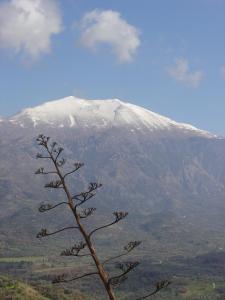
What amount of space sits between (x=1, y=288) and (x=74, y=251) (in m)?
163

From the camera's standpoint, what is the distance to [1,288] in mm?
173625

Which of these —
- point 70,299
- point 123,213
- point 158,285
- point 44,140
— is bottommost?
point 70,299

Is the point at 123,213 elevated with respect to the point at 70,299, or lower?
elevated

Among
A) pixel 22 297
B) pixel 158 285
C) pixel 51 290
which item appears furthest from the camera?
pixel 51 290

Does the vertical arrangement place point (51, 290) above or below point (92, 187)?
below

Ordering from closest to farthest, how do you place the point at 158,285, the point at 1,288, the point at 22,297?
the point at 158,285 → the point at 22,297 → the point at 1,288

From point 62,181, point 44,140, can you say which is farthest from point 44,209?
point 44,140

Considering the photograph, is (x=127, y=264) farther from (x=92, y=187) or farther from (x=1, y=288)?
(x=1, y=288)

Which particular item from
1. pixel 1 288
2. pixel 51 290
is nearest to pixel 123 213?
pixel 1 288

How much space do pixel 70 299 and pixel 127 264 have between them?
552 feet

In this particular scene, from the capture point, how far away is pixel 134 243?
18203 millimetres

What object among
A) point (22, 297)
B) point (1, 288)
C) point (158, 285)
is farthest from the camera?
point (1, 288)

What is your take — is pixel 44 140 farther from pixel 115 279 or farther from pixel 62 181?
pixel 115 279

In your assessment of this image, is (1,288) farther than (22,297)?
Yes
